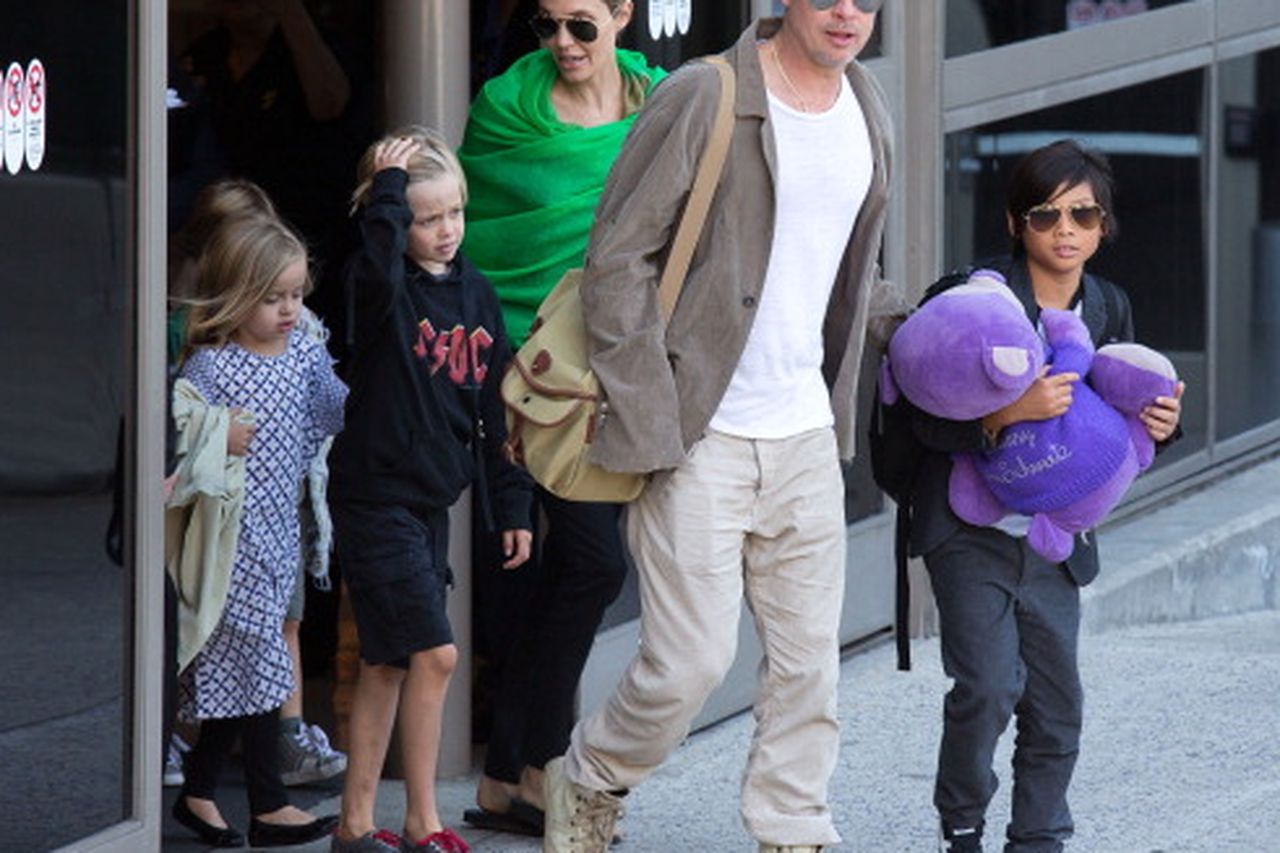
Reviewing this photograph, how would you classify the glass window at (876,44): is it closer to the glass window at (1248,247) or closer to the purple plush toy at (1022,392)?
the purple plush toy at (1022,392)

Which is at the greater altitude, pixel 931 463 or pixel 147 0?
pixel 147 0

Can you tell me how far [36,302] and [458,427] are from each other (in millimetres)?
1150

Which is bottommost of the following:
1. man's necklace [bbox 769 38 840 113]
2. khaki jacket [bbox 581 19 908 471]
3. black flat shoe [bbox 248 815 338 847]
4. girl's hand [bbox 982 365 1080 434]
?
black flat shoe [bbox 248 815 338 847]

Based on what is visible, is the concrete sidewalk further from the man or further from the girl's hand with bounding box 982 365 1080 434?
the girl's hand with bounding box 982 365 1080 434

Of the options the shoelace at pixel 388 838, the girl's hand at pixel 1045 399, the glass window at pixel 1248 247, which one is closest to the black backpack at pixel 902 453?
the girl's hand at pixel 1045 399

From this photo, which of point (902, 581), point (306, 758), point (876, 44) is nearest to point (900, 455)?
point (902, 581)

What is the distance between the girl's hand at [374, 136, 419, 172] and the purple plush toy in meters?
1.04

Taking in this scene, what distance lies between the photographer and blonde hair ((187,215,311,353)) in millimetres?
6145

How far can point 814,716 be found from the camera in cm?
573

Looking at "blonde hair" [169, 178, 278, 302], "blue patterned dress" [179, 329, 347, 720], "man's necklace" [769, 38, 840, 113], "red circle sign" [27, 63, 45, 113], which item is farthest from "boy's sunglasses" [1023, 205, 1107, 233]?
"red circle sign" [27, 63, 45, 113]

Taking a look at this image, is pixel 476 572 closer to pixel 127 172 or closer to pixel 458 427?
pixel 458 427

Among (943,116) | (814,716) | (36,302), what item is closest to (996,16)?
(943,116)

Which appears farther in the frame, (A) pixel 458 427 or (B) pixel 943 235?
(B) pixel 943 235

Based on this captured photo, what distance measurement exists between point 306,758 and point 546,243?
1.38 m
